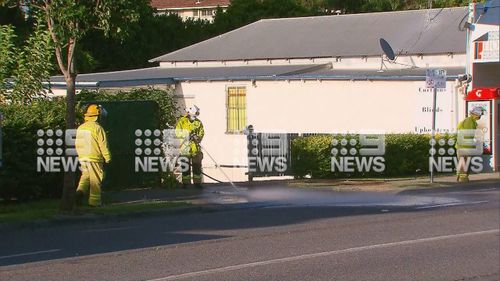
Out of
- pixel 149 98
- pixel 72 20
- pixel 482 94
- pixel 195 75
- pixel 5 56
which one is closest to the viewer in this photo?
pixel 72 20

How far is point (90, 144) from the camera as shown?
17094 mm

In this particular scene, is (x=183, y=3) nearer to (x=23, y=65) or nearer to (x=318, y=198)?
(x=23, y=65)

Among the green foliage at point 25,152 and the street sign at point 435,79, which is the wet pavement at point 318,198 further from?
the green foliage at point 25,152

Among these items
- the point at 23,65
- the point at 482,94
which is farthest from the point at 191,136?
the point at 482,94

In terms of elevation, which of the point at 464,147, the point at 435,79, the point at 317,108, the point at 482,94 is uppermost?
the point at 435,79

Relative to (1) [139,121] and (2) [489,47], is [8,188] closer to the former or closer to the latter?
(1) [139,121]

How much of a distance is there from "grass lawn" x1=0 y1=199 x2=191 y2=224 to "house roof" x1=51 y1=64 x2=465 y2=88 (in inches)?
404

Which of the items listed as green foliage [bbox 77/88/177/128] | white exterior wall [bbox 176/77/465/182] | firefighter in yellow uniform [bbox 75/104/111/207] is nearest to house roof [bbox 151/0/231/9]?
white exterior wall [bbox 176/77/465/182]

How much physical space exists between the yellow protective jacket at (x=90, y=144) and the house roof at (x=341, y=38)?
49.9 ft

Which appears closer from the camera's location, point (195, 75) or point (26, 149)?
point (26, 149)

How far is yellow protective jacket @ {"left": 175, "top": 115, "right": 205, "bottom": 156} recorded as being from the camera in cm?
2078

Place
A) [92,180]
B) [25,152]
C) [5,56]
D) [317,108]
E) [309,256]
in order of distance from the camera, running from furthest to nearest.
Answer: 1. [317,108]
2. [5,56]
3. [25,152]
4. [92,180]
5. [309,256]

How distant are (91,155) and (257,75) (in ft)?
43.8

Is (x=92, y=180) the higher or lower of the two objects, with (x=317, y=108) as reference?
lower
